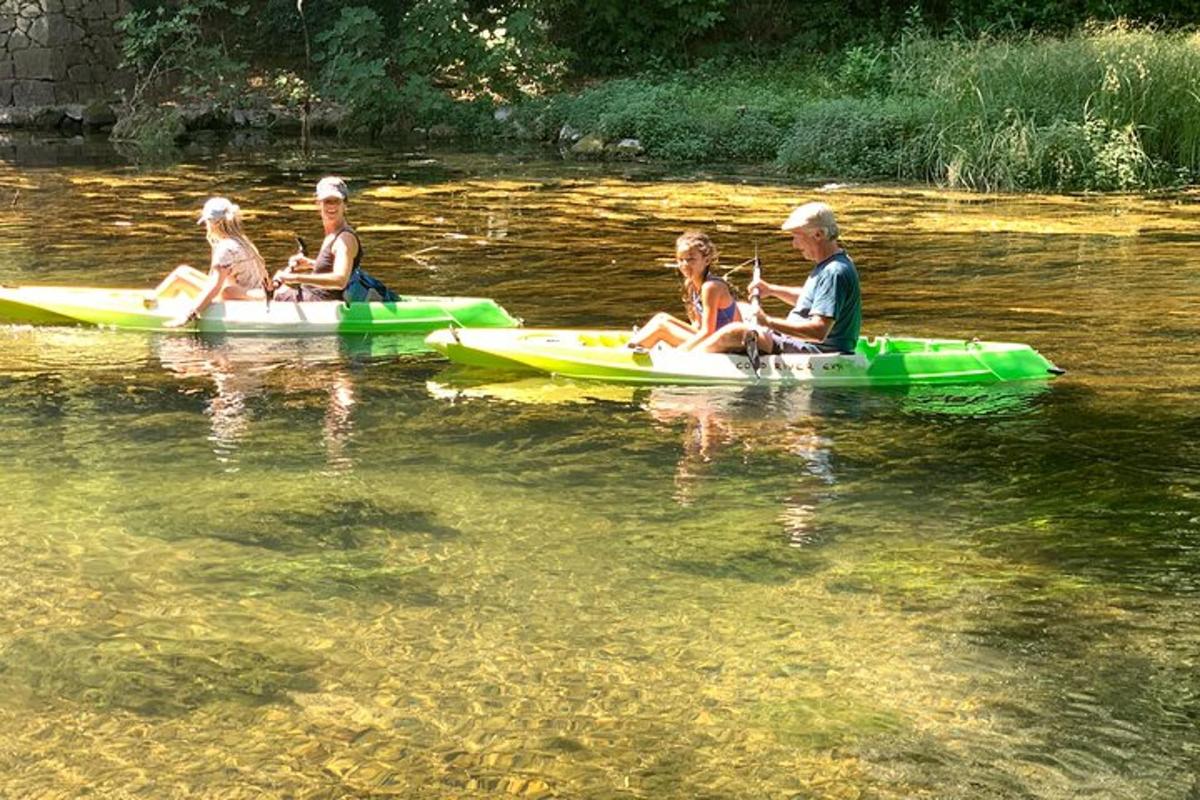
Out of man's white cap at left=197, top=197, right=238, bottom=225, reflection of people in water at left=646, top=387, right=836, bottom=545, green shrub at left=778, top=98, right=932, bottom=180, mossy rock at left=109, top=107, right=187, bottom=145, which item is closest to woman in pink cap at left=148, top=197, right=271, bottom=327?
man's white cap at left=197, top=197, right=238, bottom=225

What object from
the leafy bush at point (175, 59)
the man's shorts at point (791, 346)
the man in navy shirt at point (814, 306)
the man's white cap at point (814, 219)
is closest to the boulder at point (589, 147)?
the leafy bush at point (175, 59)

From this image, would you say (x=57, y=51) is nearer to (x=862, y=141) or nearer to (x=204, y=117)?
(x=204, y=117)

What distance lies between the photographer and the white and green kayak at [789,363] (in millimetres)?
8703

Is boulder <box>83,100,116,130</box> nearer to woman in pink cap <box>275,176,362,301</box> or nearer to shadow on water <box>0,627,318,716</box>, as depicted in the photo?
woman in pink cap <box>275,176,362,301</box>

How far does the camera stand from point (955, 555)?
6.13 metres

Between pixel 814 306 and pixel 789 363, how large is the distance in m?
0.43

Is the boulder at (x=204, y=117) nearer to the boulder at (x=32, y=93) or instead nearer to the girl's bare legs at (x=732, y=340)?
the boulder at (x=32, y=93)

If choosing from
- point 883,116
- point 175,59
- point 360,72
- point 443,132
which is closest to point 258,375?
point 883,116

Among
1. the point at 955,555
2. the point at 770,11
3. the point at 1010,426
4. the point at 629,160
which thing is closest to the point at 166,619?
the point at 955,555

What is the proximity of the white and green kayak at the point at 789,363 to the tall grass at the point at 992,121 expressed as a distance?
8.74 m

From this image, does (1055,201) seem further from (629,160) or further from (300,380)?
(300,380)

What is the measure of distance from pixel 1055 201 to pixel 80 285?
9847 mm

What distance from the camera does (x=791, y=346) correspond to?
8.70 meters

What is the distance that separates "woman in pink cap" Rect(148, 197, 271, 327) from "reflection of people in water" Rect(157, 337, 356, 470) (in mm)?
303
